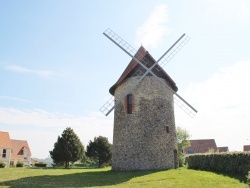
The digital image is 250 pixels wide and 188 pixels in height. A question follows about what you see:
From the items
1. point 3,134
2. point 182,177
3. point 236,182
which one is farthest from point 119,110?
point 3,134

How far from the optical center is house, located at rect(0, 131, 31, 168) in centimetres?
4862

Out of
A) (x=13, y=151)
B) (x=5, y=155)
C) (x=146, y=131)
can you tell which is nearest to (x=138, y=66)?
(x=146, y=131)

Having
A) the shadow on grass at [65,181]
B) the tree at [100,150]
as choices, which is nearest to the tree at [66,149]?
the tree at [100,150]

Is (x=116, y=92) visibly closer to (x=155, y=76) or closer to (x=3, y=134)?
(x=155, y=76)

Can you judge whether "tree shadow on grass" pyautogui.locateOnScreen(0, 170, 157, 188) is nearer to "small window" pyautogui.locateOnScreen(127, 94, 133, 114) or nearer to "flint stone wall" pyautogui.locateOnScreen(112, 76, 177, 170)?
"flint stone wall" pyautogui.locateOnScreen(112, 76, 177, 170)

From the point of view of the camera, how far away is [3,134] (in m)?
50.8

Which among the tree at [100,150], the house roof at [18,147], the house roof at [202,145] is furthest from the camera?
the house roof at [202,145]

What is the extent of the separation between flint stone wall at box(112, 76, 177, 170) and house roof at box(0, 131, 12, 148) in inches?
1204

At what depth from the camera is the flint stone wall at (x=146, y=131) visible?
23.5 metres

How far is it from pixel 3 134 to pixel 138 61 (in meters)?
35.5

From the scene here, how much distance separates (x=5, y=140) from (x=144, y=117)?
3450 centimetres

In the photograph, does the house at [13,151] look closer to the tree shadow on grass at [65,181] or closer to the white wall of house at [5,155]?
the white wall of house at [5,155]

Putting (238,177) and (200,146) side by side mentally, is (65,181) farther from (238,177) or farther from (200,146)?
(200,146)

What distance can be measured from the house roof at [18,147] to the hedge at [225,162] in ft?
135
